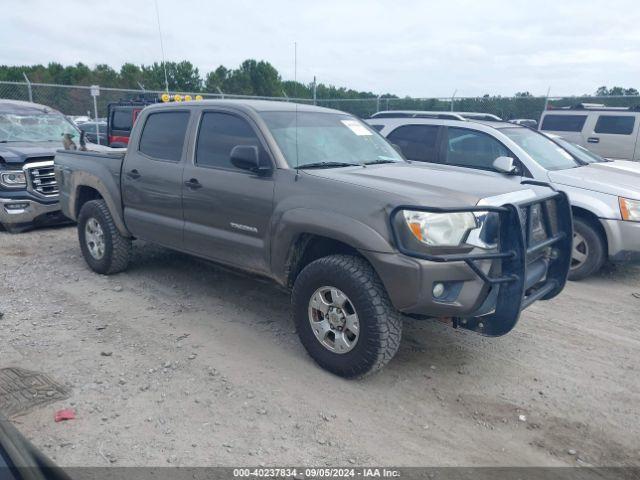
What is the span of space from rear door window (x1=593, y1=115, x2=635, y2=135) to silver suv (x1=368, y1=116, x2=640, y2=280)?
4.64m

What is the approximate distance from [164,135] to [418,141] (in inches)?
143

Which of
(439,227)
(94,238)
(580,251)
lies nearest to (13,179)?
(94,238)


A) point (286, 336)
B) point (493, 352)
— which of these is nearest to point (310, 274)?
point (286, 336)

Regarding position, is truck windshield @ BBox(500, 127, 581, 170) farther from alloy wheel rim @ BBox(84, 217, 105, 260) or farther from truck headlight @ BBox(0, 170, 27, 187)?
truck headlight @ BBox(0, 170, 27, 187)

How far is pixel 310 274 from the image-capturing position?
376cm

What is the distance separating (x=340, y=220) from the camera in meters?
3.59

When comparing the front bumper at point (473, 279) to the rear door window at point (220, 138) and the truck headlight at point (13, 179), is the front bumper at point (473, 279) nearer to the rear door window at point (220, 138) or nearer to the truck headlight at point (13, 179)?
the rear door window at point (220, 138)

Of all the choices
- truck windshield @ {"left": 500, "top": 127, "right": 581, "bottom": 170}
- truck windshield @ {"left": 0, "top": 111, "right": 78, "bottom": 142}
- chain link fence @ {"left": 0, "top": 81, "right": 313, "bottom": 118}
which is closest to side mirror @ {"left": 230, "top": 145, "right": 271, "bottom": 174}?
truck windshield @ {"left": 500, "top": 127, "right": 581, "bottom": 170}

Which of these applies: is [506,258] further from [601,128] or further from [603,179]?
[601,128]

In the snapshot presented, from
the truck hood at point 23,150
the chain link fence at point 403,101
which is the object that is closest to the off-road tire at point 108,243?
the truck hood at point 23,150

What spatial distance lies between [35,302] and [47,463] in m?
3.93

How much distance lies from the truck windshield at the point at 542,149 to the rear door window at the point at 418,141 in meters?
0.89

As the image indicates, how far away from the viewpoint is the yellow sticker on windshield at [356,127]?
16.1 ft

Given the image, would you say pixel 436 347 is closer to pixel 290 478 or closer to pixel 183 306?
pixel 290 478
